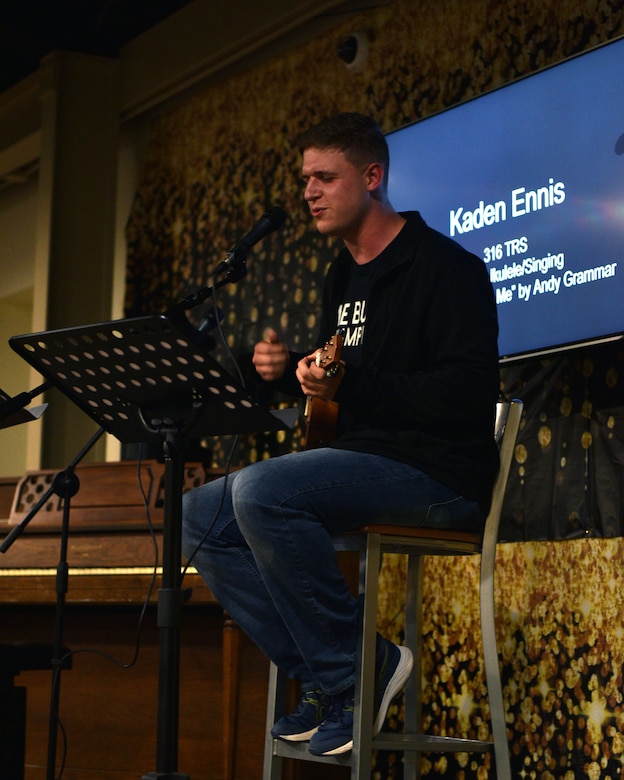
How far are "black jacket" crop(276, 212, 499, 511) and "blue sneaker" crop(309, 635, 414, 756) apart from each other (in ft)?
1.29

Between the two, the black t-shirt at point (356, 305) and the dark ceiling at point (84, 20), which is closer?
the black t-shirt at point (356, 305)

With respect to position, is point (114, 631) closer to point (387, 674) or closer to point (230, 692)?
point (230, 692)

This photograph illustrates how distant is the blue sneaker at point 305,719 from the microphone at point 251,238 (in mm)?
975

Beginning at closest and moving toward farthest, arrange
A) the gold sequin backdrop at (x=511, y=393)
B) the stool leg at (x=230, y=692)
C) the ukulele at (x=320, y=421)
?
the ukulele at (x=320, y=421)
the stool leg at (x=230, y=692)
the gold sequin backdrop at (x=511, y=393)

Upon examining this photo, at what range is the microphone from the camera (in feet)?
7.64

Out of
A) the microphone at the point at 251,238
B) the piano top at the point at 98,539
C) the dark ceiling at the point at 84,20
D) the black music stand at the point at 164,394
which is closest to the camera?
the black music stand at the point at 164,394

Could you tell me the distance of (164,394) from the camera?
2.25 m

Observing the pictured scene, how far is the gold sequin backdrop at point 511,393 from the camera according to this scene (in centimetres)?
329

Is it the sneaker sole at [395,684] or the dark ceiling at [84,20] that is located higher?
the dark ceiling at [84,20]

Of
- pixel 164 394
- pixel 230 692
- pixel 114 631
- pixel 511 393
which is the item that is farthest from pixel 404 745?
pixel 114 631

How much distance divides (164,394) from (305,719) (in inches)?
32.4

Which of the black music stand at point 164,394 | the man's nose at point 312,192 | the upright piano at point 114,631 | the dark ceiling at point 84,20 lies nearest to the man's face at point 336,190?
the man's nose at point 312,192

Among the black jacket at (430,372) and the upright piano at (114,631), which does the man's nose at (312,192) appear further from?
the upright piano at (114,631)

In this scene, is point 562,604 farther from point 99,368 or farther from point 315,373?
point 99,368
